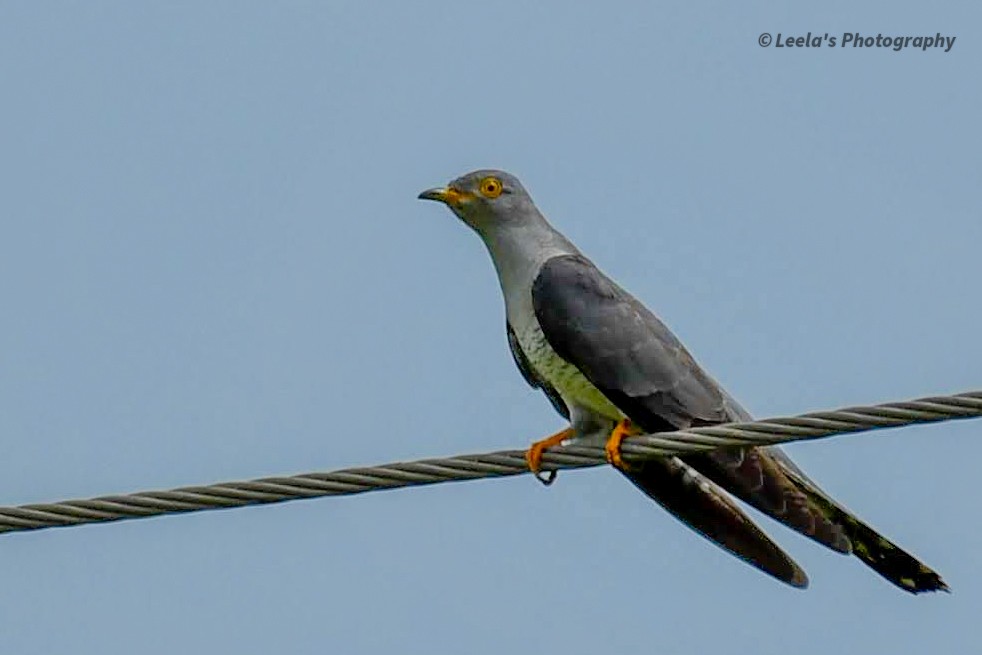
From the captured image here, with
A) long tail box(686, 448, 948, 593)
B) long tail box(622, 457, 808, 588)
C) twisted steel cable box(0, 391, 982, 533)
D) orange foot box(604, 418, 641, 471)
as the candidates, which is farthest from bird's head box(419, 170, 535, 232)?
twisted steel cable box(0, 391, 982, 533)

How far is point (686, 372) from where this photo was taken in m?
6.91

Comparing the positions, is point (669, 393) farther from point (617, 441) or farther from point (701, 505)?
point (701, 505)

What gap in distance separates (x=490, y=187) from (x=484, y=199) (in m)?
0.06

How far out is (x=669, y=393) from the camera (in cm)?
681

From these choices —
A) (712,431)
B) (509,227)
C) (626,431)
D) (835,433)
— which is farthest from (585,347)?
(835,433)

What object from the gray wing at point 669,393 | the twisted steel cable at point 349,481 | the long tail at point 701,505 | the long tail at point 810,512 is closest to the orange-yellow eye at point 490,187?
the gray wing at point 669,393

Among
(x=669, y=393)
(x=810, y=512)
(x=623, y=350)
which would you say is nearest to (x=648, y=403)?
(x=669, y=393)

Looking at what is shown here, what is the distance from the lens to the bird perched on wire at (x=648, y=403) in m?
6.39

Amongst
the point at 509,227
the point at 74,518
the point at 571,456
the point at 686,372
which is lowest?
the point at 74,518

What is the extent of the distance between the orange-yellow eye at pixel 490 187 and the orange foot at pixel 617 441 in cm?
118

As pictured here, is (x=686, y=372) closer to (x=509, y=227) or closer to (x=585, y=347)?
(x=585, y=347)

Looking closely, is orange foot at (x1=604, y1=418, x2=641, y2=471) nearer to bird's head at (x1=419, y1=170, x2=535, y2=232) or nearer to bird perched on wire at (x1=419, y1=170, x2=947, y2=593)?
bird perched on wire at (x1=419, y1=170, x2=947, y2=593)

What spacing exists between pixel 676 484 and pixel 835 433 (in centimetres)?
211

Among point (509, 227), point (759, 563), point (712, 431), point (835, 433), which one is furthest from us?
point (509, 227)
